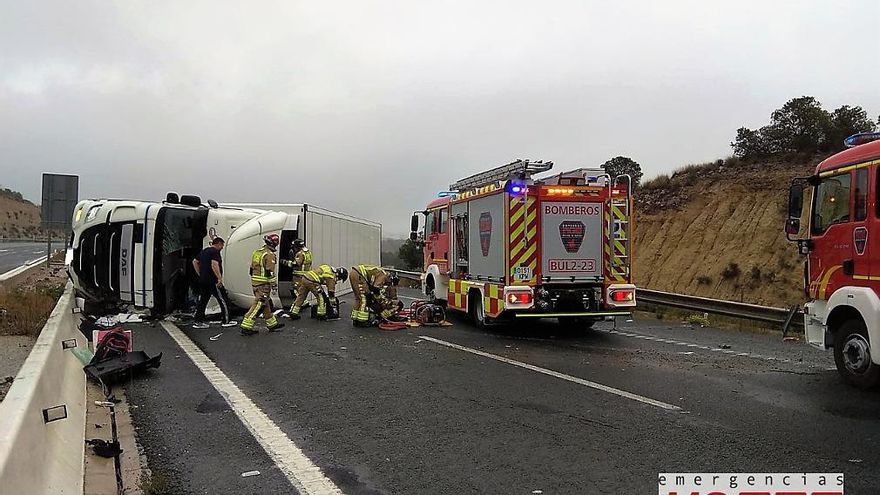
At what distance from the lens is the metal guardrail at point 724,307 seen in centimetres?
1191

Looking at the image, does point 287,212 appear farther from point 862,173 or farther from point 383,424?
point 862,173

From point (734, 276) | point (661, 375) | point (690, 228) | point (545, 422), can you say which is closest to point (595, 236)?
point (661, 375)

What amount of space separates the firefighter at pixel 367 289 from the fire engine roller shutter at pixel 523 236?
8.59 feet

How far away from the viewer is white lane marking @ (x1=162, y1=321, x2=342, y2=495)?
413 cm

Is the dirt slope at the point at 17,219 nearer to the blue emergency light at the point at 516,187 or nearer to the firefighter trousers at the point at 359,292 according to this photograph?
the firefighter trousers at the point at 359,292

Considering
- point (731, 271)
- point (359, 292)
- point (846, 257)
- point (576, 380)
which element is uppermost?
point (846, 257)

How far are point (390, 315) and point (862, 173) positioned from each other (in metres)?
7.59

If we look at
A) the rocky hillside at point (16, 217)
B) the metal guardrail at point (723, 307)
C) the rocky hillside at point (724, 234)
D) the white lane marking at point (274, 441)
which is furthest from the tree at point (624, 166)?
the rocky hillside at point (16, 217)

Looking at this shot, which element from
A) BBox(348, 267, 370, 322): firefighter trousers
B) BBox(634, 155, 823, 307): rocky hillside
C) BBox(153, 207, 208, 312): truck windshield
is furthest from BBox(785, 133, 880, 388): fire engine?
BBox(634, 155, 823, 307): rocky hillside

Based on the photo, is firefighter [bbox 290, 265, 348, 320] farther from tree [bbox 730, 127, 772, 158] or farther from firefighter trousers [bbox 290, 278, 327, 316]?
tree [bbox 730, 127, 772, 158]

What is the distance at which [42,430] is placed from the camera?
3.56m

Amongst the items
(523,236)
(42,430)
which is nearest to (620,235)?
(523,236)

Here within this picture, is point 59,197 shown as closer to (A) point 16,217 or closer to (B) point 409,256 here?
(B) point 409,256

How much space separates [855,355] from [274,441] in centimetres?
564
